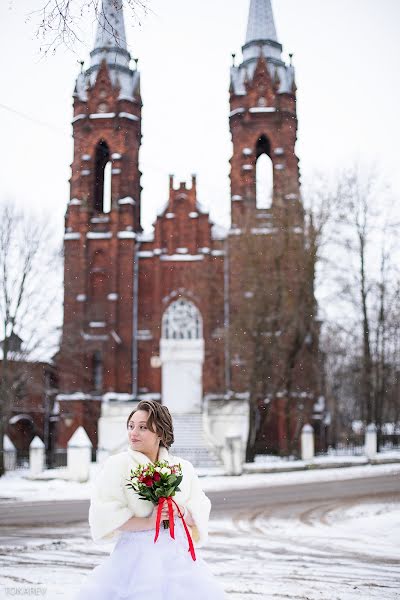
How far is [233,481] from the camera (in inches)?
965

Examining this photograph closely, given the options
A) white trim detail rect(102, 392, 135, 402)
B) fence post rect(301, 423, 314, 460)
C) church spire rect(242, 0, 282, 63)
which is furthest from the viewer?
church spire rect(242, 0, 282, 63)

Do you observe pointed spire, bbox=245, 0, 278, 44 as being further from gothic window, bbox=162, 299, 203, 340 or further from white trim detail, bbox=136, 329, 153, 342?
white trim detail, bbox=136, 329, 153, 342

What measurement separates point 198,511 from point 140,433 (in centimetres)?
55

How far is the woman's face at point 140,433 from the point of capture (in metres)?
4.13

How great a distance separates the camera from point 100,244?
135 ft

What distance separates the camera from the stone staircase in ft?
100

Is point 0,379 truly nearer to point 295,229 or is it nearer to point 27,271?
point 27,271

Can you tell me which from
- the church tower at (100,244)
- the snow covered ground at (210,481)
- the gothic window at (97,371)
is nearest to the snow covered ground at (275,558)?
the snow covered ground at (210,481)

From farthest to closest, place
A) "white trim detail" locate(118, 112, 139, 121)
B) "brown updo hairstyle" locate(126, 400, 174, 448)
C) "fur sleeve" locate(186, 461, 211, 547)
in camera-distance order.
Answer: "white trim detail" locate(118, 112, 139, 121), "fur sleeve" locate(186, 461, 211, 547), "brown updo hairstyle" locate(126, 400, 174, 448)

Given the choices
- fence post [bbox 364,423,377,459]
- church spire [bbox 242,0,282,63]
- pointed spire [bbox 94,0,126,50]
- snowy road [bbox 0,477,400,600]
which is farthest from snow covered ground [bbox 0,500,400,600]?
church spire [bbox 242,0,282,63]

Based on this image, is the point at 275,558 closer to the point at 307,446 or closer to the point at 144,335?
the point at 307,446

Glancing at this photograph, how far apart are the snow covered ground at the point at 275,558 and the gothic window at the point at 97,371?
25.5m

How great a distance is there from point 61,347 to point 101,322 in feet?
21.2

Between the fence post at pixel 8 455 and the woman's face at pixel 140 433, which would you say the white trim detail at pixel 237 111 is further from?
the woman's face at pixel 140 433
